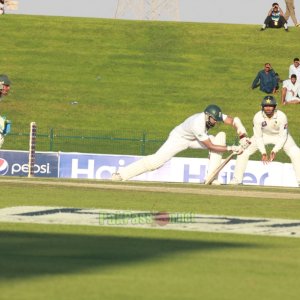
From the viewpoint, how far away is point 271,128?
2922 centimetres

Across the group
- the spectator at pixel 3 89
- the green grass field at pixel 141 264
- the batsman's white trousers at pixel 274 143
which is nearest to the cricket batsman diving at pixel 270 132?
the batsman's white trousers at pixel 274 143

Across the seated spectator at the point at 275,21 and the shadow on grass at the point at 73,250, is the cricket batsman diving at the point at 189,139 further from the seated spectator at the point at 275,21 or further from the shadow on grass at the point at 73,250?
the seated spectator at the point at 275,21

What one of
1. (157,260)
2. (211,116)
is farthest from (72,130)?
(157,260)

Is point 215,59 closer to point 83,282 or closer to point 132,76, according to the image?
point 132,76

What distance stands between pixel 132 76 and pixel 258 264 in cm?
4468

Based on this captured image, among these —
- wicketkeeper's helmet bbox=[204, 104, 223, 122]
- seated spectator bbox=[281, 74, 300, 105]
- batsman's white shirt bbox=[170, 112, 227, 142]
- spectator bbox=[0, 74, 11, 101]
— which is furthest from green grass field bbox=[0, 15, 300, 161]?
wicketkeeper's helmet bbox=[204, 104, 223, 122]

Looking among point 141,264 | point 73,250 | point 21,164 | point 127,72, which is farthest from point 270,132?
point 127,72

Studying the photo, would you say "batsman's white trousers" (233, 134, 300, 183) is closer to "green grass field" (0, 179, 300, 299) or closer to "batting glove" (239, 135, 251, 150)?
"batting glove" (239, 135, 251, 150)

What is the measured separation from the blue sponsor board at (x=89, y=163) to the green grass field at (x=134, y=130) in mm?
3823

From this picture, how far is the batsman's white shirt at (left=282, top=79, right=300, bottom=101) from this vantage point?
159 ft

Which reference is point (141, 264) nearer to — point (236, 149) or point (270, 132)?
point (236, 149)

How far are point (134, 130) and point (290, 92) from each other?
6013 mm

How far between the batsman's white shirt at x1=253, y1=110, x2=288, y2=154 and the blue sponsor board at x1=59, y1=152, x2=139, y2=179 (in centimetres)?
1237

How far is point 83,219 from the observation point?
1541 centimetres
